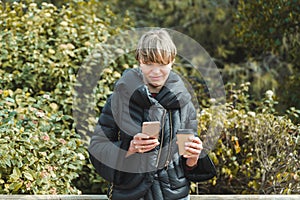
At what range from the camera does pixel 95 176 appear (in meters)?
3.95

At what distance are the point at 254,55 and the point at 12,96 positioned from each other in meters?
4.19

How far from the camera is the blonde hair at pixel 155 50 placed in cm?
242

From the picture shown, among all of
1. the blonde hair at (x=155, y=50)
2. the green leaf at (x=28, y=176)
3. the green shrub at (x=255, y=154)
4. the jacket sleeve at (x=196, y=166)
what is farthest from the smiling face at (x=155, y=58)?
the green shrub at (x=255, y=154)

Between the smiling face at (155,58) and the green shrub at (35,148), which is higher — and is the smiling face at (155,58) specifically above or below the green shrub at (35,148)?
above

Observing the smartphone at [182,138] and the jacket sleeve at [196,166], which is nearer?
the smartphone at [182,138]

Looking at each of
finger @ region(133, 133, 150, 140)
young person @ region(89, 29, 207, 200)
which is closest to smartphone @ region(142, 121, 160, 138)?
finger @ region(133, 133, 150, 140)

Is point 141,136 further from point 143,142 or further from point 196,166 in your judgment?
point 196,166

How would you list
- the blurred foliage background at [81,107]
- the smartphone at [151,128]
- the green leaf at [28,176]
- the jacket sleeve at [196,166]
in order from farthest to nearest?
the blurred foliage background at [81,107]
the green leaf at [28,176]
the jacket sleeve at [196,166]
the smartphone at [151,128]

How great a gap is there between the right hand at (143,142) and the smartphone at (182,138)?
0.11 m

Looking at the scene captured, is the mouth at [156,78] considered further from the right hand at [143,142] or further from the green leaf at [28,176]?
the green leaf at [28,176]

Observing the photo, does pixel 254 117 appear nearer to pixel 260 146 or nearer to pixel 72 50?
pixel 260 146

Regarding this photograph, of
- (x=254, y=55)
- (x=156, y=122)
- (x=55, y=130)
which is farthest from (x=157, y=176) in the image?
(x=254, y=55)

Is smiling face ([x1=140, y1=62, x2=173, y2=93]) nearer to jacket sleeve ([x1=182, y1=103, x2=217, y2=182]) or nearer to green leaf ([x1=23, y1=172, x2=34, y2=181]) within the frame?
jacket sleeve ([x1=182, y1=103, x2=217, y2=182])

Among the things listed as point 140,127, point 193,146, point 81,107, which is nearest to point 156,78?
point 140,127
